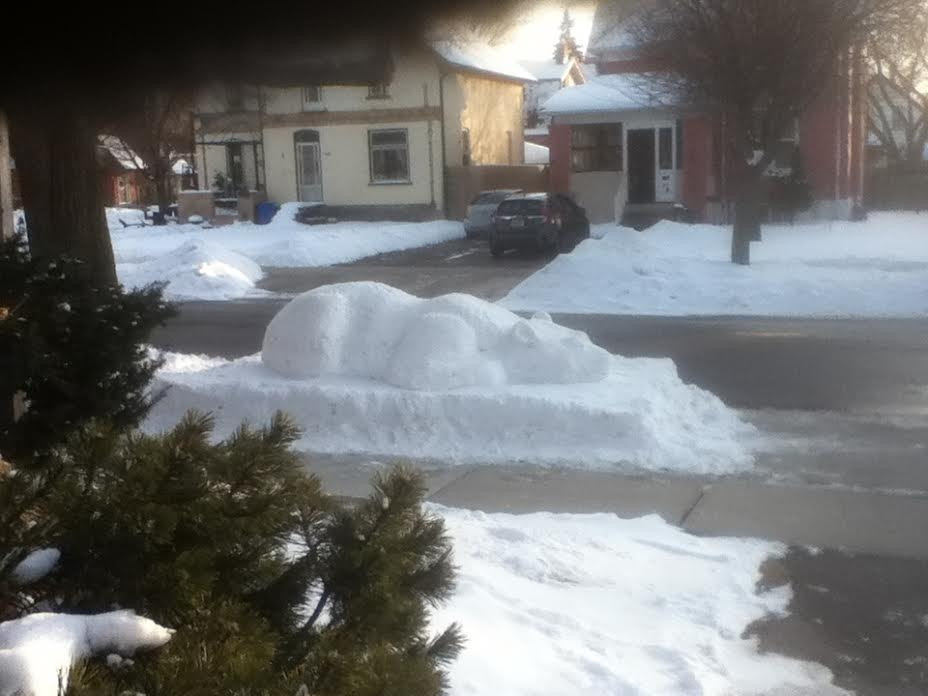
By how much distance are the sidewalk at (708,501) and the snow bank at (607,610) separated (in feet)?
1.03

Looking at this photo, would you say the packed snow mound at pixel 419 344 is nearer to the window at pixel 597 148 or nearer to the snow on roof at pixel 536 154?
the window at pixel 597 148

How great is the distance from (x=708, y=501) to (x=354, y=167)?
105 feet

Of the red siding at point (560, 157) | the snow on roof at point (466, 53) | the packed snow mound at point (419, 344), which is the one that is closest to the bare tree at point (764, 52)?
the packed snow mound at point (419, 344)

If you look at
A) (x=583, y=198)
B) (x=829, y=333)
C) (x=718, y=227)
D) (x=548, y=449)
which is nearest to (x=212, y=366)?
(x=548, y=449)

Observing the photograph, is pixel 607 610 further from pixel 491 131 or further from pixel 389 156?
pixel 491 131

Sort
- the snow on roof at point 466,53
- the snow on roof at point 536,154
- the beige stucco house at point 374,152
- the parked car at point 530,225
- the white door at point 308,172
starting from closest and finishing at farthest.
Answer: the snow on roof at point 466,53 < the parked car at point 530,225 < the beige stucco house at point 374,152 < the white door at point 308,172 < the snow on roof at point 536,154

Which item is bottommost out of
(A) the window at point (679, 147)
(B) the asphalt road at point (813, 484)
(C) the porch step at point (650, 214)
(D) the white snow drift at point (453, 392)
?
(B) the asphalt road at point (813, 484)

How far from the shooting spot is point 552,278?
2052cm

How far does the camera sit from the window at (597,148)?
34562 mm

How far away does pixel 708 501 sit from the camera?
7.38 m

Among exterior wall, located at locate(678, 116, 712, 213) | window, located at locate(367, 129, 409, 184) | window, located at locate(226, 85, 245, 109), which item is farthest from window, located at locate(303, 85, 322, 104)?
window, located at locate(367, 129, 409, 184)

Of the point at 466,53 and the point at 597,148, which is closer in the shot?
the point at 466,53

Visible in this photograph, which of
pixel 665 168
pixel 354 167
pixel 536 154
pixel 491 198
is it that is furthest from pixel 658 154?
pixel 536 154

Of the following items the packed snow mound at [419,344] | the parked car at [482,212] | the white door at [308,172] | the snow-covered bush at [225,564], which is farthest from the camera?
the white door at [308,172]
